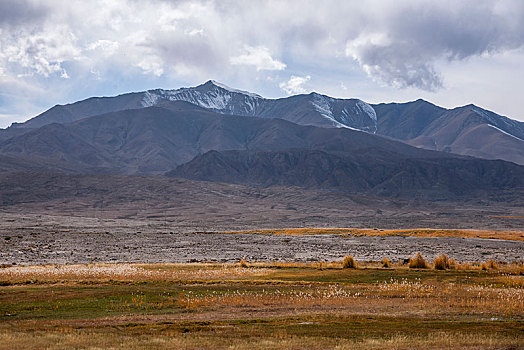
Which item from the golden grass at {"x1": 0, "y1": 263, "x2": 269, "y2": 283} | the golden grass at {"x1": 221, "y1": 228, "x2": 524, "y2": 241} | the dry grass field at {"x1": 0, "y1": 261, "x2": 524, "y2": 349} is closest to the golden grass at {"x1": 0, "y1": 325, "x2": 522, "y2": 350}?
the dry grass field at {"x1": 0, "y1": 261, "x2": 524, "y2": 349}

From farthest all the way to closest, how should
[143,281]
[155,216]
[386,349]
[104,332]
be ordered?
[155,216] < [143,281] < [104,332] < [386,349]

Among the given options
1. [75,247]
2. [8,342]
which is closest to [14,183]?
[75,247]

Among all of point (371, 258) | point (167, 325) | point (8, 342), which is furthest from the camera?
point (371, 258)

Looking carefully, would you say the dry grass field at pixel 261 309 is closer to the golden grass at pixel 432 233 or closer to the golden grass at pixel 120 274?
the golden grass at pixel 120 274

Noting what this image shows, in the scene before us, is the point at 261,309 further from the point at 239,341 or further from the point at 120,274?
the point at 120,274

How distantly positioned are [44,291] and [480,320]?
1860 centimetres

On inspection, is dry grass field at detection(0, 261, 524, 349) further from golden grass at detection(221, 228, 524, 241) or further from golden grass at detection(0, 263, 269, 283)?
golden grass at detection(221, 228, 524, 241)

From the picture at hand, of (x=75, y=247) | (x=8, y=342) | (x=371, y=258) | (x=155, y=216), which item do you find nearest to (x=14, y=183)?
(x=155, y=216)

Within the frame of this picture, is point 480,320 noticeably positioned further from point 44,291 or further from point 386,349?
point 44,291

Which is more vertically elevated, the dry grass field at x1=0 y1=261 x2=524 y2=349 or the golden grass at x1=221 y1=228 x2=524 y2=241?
the dry grass field at x1=0 y1=261 x2=524 y2=349

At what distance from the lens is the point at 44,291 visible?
25.0 m

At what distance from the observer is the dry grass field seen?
14430 millimetres

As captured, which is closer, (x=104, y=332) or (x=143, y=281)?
(x=104, y=332)

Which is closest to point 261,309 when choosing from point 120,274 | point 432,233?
point 120,274
